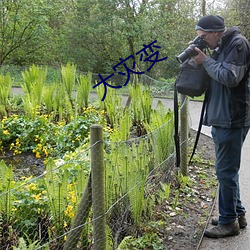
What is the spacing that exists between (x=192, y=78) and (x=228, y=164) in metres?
0.76

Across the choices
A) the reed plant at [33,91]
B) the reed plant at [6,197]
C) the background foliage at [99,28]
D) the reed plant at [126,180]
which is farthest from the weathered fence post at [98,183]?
the background foliage at [99,28]

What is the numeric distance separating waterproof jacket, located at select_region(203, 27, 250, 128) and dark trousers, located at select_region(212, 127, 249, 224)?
9 centimetres

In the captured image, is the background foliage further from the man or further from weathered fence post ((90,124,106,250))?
weathered fence post ((90,124,106,250))

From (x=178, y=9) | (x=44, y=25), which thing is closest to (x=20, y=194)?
(x=44, y=25)

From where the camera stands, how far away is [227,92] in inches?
121

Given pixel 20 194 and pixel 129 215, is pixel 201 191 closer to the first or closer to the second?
pixel 129 215

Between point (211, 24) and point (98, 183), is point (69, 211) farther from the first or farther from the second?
point (211, 24)

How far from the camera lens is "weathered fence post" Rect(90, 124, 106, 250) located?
7.98ft

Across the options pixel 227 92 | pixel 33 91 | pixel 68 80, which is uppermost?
pixel 227 92

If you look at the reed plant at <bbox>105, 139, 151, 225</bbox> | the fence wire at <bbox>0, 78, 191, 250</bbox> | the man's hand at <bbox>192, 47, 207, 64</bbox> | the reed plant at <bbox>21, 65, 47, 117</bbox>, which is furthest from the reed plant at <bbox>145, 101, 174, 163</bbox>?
the reed plant at <bbox>21, 65, 47, 117</bbox>

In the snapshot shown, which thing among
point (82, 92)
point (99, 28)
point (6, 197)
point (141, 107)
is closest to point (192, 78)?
point (6, 197)

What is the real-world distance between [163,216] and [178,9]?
16077mm

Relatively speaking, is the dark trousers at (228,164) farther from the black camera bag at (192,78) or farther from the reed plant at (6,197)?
the reed plant at (6,197)

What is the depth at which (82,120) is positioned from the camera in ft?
19.3
